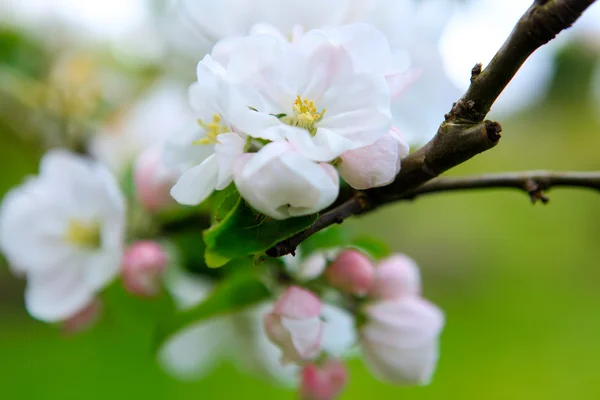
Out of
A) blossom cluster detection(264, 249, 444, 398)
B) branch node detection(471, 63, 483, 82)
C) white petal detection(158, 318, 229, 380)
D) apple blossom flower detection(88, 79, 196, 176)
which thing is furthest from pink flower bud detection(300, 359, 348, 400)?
apple blossom flower detection(88, 79, 196, 176)

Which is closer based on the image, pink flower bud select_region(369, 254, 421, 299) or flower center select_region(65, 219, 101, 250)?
pink flower bud select_region(369, 254, 421, 299)

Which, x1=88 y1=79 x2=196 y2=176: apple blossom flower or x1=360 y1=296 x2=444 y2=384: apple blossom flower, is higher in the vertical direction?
x1=88 y1=79 x2=196 y2=176: apple blossom flower

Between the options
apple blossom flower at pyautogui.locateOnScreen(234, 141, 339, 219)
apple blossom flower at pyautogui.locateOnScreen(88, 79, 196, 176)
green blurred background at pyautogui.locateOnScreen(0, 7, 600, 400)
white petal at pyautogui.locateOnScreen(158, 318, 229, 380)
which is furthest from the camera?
green blurred background at pyautogui.locateOnScreen(0, 7, 600, 400)

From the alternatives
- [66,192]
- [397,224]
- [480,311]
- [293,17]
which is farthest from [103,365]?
[397,224]

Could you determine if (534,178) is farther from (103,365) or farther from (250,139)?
(103,365)

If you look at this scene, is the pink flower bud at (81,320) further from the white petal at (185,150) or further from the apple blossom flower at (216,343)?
the white petal at (185,150)

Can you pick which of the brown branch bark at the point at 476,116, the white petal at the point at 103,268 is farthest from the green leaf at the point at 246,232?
the white petal at the point at 103,268

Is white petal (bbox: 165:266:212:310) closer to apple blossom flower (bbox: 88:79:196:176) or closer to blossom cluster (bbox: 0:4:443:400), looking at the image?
blossom cluster (bbox: 0:4:443:400)

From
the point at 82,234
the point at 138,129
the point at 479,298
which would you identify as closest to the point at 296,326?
the point at 82,234
